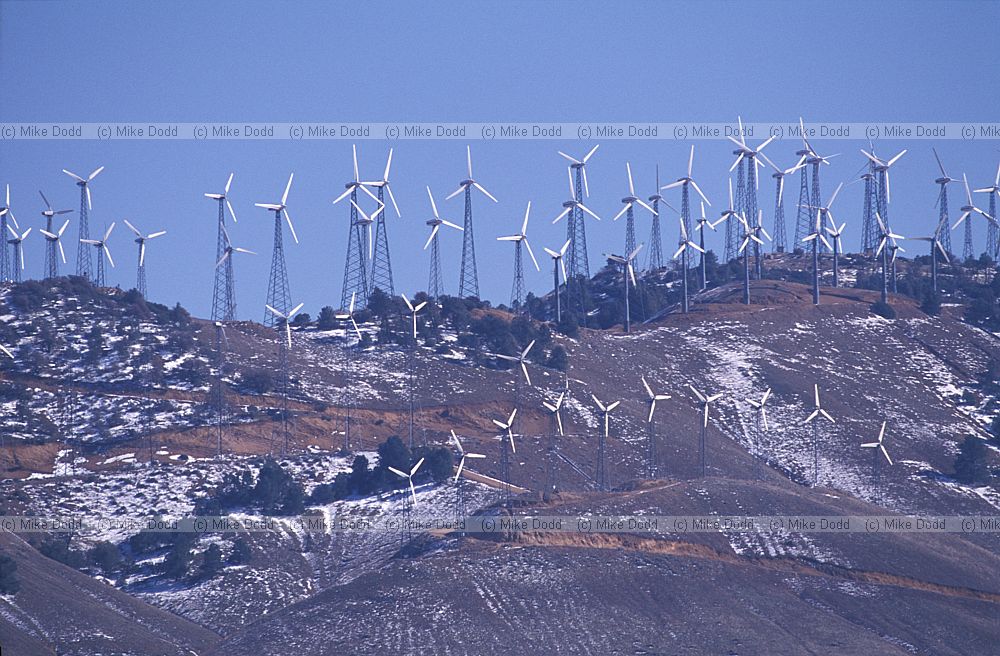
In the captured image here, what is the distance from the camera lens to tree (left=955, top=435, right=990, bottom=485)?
15150 centimetres

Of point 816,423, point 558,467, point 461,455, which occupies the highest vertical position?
point 816,423

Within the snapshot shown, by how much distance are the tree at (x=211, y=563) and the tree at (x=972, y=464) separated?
71.9m

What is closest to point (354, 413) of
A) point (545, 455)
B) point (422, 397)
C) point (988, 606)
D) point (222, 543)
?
point (422, 397)

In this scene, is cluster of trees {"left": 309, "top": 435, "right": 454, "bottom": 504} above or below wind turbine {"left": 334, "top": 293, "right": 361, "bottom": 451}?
below

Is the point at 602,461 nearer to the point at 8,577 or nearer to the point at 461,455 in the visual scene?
the point at 461,455

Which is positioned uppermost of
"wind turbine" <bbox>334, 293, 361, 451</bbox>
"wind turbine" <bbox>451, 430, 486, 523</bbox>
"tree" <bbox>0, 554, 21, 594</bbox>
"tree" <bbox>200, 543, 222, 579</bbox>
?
"wind turbine" <bbox>334, 293, 361, 451</bbox>

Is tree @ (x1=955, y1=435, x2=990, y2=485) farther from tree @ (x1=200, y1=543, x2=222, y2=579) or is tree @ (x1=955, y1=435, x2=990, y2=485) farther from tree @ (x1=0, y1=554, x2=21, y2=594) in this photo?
tree @ (x1=0, y1=554, x2=21, y2=594)

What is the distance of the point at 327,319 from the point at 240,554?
7062 centimetres

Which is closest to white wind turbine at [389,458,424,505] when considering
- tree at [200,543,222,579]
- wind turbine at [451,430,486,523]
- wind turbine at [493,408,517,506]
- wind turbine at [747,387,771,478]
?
wind turbine at [451,430,486,523]

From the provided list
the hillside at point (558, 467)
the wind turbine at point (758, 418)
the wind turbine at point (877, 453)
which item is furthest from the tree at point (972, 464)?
the wind turbine at point (758, 418)

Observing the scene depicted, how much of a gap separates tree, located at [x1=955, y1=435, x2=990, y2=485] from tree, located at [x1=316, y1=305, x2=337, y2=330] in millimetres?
75129

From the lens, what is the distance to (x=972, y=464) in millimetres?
152750

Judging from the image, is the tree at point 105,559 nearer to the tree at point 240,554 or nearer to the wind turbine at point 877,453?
the tree at point 240,554

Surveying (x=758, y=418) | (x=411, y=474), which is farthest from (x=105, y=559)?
(x=758, y=418)
